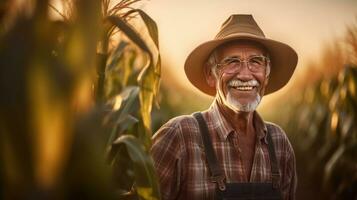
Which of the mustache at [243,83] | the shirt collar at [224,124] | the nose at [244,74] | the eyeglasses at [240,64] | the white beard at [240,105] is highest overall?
the eyeglasses at [240,64]

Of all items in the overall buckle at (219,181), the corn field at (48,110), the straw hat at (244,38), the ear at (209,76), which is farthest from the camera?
the ear at (209,76)

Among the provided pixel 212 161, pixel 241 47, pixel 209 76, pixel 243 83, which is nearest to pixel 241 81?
pixel 243 83

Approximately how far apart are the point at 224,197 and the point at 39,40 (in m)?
1.51

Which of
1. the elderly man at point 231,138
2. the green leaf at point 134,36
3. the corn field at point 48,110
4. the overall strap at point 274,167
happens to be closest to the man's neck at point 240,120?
the elderly man at point 231,138

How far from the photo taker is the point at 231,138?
221cm

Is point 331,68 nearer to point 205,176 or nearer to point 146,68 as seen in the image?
point 205,176

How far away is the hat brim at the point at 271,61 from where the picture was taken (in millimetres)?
2301

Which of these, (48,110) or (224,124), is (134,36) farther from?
(224,124)

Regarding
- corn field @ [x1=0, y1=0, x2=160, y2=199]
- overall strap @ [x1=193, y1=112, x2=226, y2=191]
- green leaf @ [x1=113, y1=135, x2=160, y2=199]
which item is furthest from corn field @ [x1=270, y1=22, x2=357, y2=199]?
corn field @ [x1=0, y1=0, x2=160, y2=199]

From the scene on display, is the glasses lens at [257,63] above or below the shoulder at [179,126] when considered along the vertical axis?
above

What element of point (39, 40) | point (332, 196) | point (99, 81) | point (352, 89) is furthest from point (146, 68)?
point (332, 196)

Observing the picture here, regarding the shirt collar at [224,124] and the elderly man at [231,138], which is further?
the shirt collar at [224,124]

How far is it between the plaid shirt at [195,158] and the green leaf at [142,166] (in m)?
0.70

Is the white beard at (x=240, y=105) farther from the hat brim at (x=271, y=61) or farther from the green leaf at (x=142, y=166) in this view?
the green leaf at (x=142, y=166)
